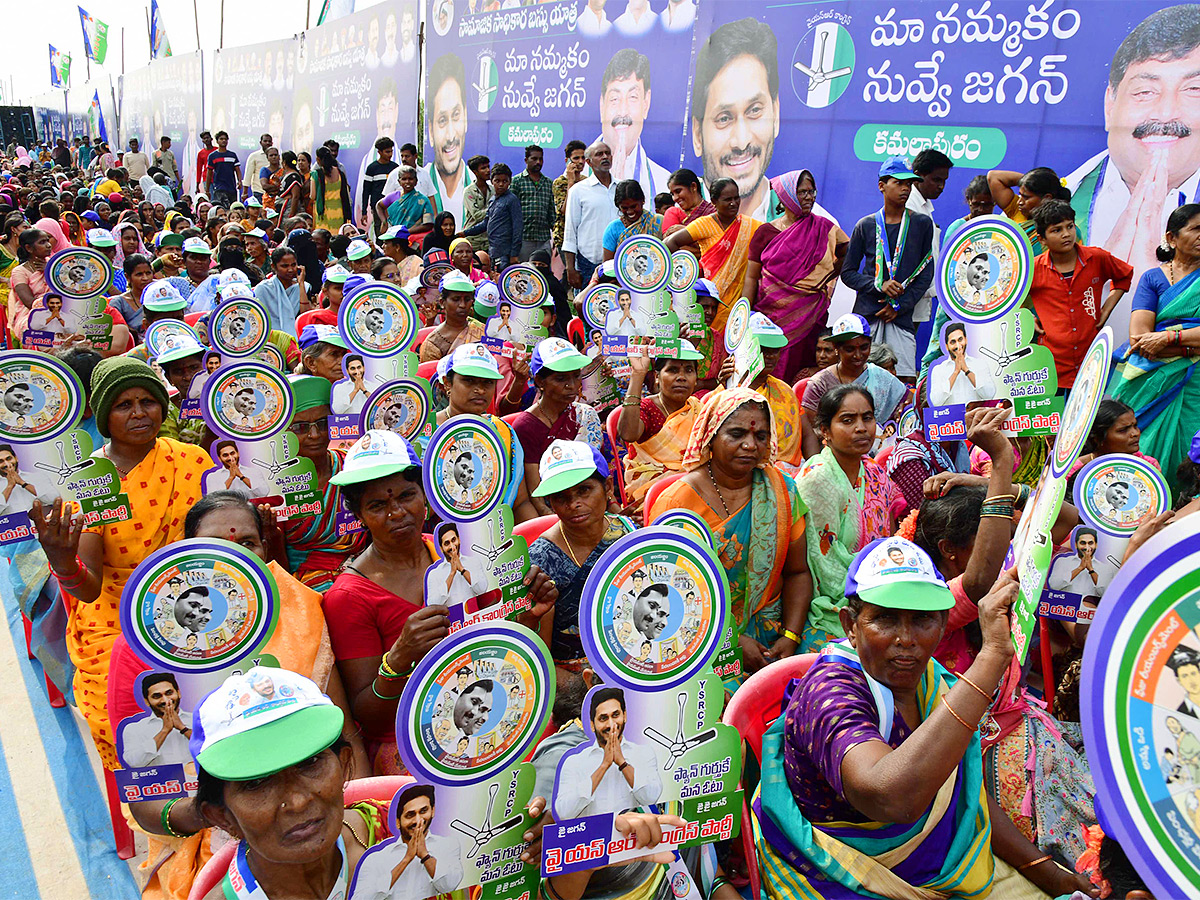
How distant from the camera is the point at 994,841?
8.20ft

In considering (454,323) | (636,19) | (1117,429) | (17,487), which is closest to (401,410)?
(17,487)

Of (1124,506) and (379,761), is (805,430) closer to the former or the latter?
(1124,506)

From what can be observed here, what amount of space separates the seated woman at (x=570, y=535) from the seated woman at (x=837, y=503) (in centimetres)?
99

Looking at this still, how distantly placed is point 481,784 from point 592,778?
230mm

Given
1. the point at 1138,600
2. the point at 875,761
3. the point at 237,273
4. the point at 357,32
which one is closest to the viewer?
the point at 1138,600

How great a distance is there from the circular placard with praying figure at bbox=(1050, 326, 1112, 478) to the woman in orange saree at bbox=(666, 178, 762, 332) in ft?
17.4

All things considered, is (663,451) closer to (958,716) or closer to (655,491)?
(655,491)

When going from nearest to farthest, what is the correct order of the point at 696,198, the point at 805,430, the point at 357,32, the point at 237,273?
the point at 805,430 → the point at 237,273 → the point at 696,198 → the point at 357,32

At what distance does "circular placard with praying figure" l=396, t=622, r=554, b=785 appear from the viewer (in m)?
1.80

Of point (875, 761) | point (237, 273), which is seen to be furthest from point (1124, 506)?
point (237, 273)

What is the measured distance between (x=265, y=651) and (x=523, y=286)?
149 inches

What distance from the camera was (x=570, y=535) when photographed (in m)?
3.12

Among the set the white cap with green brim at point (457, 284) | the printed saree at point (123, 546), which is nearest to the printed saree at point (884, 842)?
the printed saree at point (123, 546)

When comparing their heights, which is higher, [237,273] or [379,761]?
[237,273]
